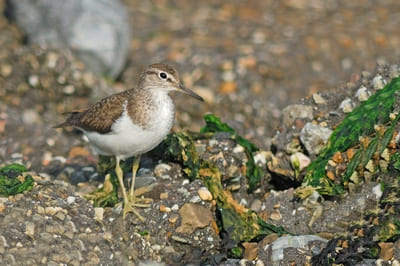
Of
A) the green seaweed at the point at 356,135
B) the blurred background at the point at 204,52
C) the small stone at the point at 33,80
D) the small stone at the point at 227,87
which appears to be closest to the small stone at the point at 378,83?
the green seaweed at the point at 356,135

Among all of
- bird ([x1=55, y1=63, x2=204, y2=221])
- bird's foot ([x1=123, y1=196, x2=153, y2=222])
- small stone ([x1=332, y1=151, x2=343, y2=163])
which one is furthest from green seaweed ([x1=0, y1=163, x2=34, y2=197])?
small stone ([x1=332, y1=151, x2=343, y2=163])

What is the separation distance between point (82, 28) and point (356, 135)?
5.97m

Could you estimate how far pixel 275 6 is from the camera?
14445mm

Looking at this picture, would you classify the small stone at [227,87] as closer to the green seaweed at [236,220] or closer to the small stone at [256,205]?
the small stone at [256,205]

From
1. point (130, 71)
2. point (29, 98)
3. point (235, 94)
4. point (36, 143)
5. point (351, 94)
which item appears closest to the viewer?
point (351, 94)

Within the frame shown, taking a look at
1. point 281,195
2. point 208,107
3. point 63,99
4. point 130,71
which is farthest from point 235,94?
point 281,195

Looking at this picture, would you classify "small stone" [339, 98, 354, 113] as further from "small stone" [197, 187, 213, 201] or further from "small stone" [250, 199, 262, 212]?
"small stone" [197, 187, 213, 201]

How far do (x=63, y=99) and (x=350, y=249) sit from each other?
599cm

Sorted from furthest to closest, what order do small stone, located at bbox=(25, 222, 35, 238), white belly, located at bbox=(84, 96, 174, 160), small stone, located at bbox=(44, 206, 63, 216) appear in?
white belly, located at bbox=(84, 96, 174, 160) < small stone, located at bbox=(44, 206, 63, 216) < small stone, located at bbox=(25, 222, 35, 238)

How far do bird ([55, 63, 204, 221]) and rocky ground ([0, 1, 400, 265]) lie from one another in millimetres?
430

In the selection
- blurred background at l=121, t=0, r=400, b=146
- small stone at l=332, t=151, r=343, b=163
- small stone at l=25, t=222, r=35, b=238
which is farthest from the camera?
blurred background at l=121, t=0, r=400, b=146

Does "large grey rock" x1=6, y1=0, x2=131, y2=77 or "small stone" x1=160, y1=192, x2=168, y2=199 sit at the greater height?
"large grey rock" x1=6, y1=0, x2=131, y2=77

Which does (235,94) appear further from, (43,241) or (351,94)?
(43,241)

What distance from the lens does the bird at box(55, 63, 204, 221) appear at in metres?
6.37
